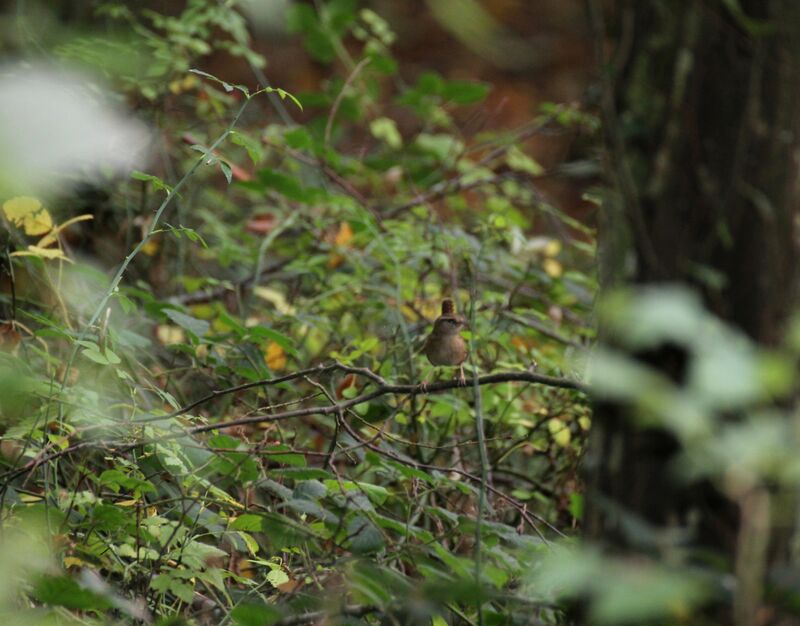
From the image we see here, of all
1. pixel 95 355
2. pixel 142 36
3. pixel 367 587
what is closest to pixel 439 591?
pixel 367 587

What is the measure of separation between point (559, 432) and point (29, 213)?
1.39 metres

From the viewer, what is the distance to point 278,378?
5.31 feet

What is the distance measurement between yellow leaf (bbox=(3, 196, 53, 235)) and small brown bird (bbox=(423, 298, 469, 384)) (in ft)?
3.04

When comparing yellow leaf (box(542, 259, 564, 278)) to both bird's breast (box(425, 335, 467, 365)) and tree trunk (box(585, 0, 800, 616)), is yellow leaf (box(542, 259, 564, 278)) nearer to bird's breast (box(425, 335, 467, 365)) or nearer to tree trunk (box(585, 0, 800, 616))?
bird's breast (box(425, 335, 467, 365))

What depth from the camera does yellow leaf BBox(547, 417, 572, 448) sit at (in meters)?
2.30

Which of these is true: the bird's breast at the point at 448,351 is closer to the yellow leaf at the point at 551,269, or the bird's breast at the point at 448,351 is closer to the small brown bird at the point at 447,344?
the small brown bird at the point at 447,344

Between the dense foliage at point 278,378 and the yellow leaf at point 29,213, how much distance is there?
1cm

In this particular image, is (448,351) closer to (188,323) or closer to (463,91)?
(188,323)

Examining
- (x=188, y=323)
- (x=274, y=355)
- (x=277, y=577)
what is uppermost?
(x=188, y=323)

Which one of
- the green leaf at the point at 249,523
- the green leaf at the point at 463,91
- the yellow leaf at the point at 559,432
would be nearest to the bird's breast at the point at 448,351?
the yellow leaf at the point at 559,432

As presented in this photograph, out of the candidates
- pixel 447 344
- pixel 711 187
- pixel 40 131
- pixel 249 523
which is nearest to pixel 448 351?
pixel 447 344

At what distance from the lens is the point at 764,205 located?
0.99 m

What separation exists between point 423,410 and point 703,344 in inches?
59.4

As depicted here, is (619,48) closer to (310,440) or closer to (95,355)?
(95,355)
